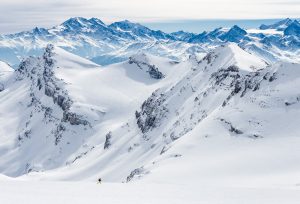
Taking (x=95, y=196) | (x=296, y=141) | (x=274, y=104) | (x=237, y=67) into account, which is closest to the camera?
(x=95, y=196)

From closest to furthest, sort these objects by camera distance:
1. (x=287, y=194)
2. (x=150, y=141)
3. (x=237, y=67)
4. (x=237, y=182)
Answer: (x=287, y=194), (x=237, y=182), (x=237, y=67), (x=150, y=141)

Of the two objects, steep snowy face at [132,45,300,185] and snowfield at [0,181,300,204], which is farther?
steep snowy face at [132,45,300,185]

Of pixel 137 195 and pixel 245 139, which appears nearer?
pixel 137 195

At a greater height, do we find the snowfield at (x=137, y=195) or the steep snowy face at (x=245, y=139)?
the snowfield at (x=137, y=195)

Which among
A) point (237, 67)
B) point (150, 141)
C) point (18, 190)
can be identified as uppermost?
point (18, 190)

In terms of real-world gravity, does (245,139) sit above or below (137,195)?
below

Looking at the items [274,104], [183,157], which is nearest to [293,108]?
[274,104]

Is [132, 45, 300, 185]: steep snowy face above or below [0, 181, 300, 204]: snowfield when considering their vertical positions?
below

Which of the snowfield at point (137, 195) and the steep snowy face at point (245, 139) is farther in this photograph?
the steep snowy face at point (245, 139)

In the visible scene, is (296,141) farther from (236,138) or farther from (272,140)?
(236,138)

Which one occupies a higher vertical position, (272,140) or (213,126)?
(272,140)

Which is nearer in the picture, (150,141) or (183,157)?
(183,157)
